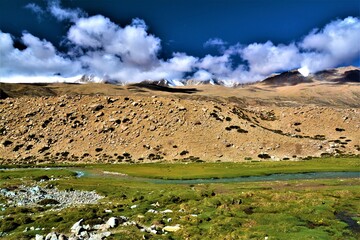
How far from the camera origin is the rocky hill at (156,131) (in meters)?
120

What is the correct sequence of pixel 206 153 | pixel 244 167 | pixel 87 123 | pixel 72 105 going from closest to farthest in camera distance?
1. pixel 244 167
2. pixel 206 153
3. pixel 87 123
4. pixel 72 105

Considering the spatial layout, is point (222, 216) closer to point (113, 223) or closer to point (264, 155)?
point (113, 223)

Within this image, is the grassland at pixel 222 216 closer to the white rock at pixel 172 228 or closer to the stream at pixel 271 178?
the white rock at pixel 172 228

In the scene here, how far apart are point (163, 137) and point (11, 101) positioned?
76193mm

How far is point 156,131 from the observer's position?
132250mm

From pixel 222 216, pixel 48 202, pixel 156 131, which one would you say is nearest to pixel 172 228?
pixel 222 216

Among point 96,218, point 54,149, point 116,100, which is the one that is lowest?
point 54,149

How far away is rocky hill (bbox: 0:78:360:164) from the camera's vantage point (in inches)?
4732

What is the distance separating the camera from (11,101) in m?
158

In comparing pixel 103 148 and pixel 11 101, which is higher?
pixel 11 101

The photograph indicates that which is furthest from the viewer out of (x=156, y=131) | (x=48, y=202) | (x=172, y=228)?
(x=156, y=131)

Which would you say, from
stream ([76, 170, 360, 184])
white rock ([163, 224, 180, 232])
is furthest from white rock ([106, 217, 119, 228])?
stream ([76, 170, 360, 184])

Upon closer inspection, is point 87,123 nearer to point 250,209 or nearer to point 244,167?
point 244,167

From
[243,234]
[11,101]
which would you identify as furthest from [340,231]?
[11,101]
